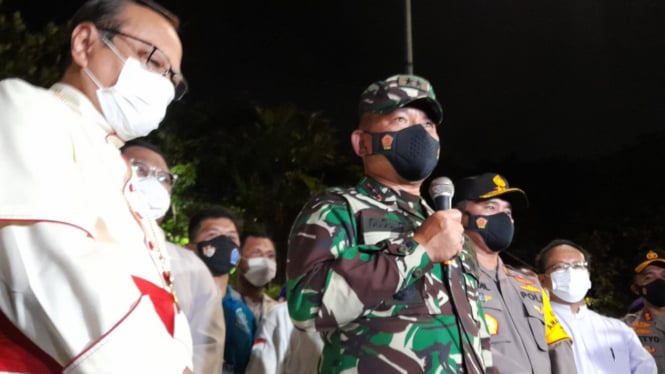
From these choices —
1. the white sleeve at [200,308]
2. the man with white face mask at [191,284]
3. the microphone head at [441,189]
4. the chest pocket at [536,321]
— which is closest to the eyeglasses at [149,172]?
the man with white face mask at [191,284]

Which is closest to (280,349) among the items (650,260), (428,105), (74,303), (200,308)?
(200,308)

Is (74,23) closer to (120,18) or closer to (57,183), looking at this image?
(120,18)

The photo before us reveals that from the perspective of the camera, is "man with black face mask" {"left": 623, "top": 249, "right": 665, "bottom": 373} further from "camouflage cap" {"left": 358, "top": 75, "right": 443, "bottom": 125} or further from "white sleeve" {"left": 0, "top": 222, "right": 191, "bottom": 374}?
"white sleeve" {"left": 0, "top": 222, "right": 191, "bottom": 374}

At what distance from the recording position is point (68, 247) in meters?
1.38

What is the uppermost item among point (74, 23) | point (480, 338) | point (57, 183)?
point (74, 23)

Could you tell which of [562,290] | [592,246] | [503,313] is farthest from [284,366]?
[592,246]

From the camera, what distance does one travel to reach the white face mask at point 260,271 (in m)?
5.91

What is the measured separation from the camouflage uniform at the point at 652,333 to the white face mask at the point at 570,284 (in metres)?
1.55

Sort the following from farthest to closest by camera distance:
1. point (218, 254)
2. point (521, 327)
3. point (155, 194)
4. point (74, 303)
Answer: point (218, 254), point (521, 327), point (155, 194), point (74, 303)

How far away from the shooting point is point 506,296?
398 centimetres

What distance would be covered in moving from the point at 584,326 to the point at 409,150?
327cm

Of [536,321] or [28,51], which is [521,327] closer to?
[536,321]

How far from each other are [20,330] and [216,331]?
2543mm

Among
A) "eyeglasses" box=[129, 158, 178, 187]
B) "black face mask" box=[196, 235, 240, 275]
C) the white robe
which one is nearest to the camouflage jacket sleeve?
the white robe
